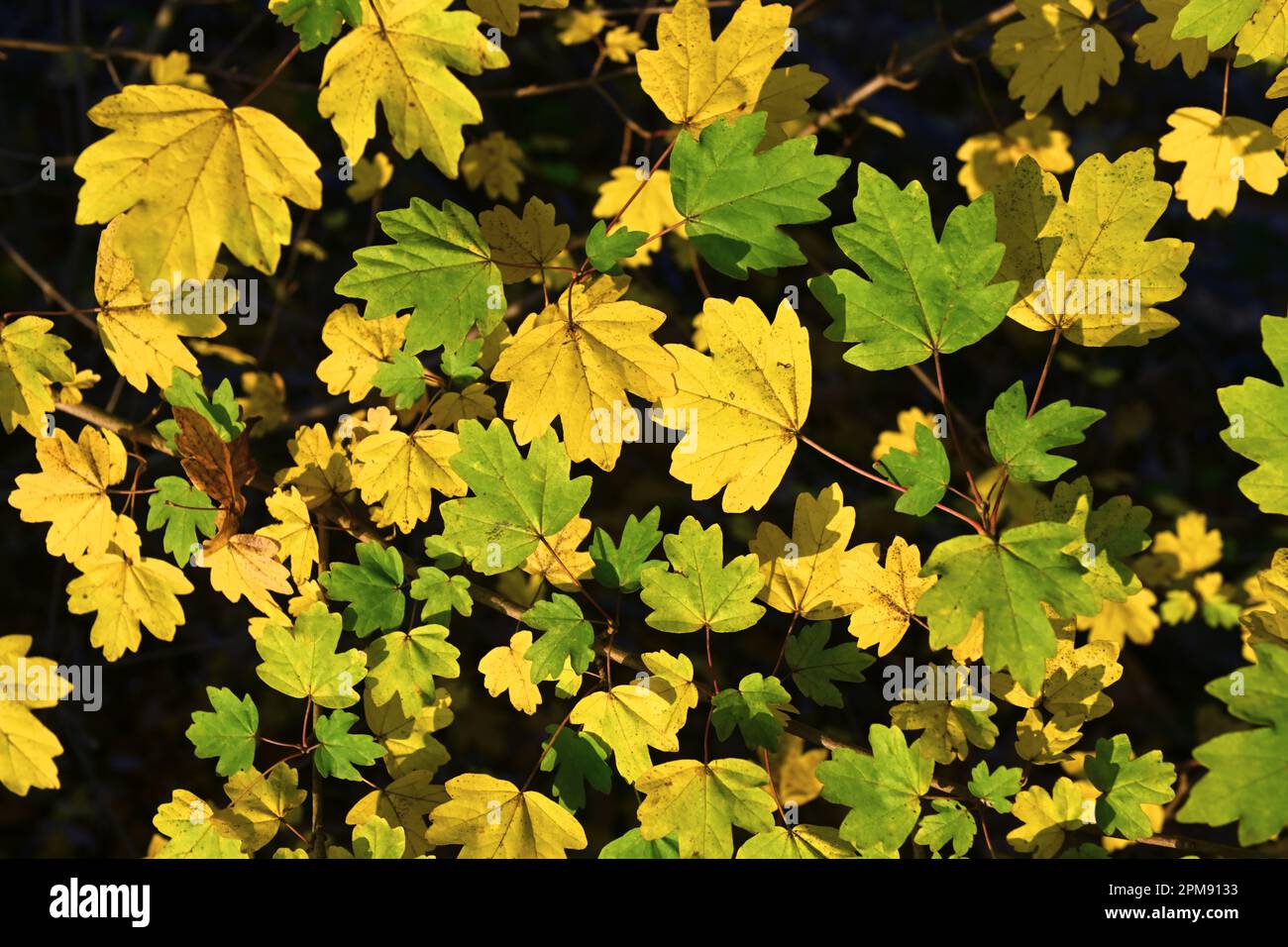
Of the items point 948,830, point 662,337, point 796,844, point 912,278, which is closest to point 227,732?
point 796,844

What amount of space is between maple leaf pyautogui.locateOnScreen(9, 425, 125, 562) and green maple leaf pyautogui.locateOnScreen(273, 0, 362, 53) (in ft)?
2.88

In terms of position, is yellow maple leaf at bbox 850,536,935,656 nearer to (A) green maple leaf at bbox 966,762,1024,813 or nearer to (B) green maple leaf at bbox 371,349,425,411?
(A) green maple leaf at bbox 966,762,1024,813

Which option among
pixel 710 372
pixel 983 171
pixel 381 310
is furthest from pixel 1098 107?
pixel 381 310

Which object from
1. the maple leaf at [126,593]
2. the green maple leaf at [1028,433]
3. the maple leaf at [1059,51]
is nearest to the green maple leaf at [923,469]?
the green maple leaf at [1028,433]

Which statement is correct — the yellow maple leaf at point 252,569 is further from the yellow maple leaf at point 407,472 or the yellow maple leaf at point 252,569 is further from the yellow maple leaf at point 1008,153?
the yellow maple leaf at point 1008,153

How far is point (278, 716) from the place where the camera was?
351cm

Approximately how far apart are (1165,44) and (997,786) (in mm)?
1495

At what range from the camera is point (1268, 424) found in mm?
1290

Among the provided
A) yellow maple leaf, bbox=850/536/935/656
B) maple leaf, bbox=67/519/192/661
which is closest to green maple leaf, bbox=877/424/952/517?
yellow maple leaf, bbox=850/536/935/656

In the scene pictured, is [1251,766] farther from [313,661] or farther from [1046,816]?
[313,661]

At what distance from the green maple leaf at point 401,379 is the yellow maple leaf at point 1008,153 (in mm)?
1610

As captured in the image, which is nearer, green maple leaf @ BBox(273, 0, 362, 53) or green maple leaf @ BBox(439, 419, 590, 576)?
green maple leaf @ BBox(273, 0, 362, 53)

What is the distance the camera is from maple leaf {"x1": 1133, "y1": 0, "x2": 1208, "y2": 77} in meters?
1.74
